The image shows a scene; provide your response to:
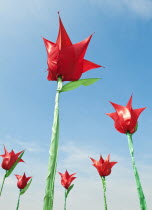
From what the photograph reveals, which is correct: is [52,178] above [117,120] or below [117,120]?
below

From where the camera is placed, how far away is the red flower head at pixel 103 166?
5650 millimetres

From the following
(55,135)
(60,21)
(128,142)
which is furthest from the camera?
(128,142)

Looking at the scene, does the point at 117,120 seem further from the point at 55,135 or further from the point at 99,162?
the point at 99,162

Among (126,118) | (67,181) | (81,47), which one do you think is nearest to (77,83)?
(81,47)

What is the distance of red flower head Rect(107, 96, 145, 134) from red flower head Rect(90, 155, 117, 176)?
9.67 ft

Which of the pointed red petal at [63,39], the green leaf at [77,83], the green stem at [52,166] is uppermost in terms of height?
the pointed red petal at [63,39]

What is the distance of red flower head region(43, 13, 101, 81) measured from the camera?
1570mm

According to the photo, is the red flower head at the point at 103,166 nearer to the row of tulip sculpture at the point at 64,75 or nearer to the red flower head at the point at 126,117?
the red flower head at the point at 126,117

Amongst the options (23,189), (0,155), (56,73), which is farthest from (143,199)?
(23,189)

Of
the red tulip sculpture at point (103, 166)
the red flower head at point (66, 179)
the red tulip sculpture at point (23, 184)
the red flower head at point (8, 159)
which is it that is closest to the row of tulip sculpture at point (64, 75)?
the red tulip sculpture at point (103, 166)

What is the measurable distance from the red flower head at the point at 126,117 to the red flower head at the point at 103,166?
9.67 ft

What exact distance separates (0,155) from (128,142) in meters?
4.61

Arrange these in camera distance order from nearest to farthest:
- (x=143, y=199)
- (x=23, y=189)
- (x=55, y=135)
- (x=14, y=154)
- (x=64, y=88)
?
(x=55, y=135) < (x=64, y=88) < (x=143, y=199) < (x=14, y=154) < (x=23, y=189)

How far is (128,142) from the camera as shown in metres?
2.55
